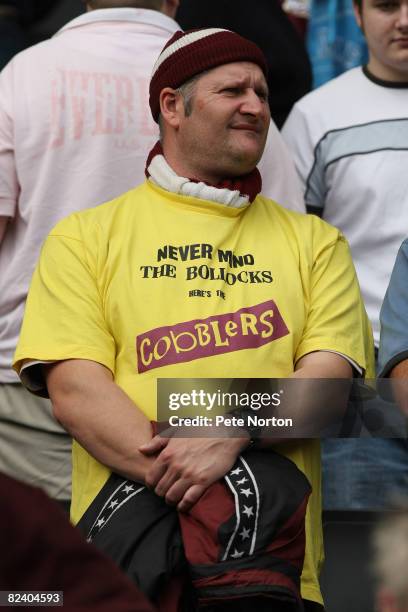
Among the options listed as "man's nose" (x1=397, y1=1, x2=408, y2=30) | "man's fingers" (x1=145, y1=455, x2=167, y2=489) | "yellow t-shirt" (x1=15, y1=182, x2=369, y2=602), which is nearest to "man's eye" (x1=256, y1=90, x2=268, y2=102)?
"yellow t-shirt" (x1=15, y1=182, x2=369, y2=602)

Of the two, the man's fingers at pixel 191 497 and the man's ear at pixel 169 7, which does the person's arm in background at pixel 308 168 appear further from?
the man's fingers at pixel 191 497

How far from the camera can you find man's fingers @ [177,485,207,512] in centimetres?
321

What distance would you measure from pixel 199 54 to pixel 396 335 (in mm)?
970

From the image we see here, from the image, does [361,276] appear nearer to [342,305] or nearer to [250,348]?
[342,305]

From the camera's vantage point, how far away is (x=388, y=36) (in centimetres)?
460

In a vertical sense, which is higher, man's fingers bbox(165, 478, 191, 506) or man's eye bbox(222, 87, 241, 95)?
man's eye bbox(222, 87, 241, 95)

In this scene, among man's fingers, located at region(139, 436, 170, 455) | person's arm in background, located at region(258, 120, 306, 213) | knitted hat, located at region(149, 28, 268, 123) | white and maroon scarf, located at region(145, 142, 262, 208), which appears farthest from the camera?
person's arm in background, located at region(258, 120, 306, 213)

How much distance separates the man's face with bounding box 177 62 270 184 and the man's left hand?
33.3 inches

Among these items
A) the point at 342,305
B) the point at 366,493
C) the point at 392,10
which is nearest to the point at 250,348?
the point at 342,305

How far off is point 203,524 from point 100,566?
1447mm

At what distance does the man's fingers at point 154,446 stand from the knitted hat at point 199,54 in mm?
1107

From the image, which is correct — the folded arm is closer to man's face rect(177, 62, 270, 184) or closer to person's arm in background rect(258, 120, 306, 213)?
man's face rect(177, 62, 270, 184)

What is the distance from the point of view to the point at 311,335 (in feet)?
11.8

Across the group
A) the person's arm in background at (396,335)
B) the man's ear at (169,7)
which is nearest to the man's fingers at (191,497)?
the person's arm in background at (396,335)
